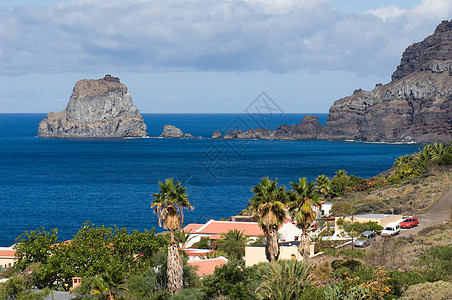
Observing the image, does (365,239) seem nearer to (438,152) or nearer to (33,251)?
(33,251)

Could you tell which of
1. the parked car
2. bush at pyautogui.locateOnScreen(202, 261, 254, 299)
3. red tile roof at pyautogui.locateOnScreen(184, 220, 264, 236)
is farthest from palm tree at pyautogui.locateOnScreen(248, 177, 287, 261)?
red tile roof at pyautogui.locateOnScreen(184, 220, 264, 236)

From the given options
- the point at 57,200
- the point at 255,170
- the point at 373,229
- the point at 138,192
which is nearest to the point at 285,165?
the point at 255,170

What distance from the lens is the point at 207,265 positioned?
3928cm

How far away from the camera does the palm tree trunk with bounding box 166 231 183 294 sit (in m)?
32.6

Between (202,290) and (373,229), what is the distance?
2521 cm

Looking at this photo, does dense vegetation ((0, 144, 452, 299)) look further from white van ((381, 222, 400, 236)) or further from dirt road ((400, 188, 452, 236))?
dirt road ((400, 188, 452, 236))

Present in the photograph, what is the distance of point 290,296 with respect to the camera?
27891 mm

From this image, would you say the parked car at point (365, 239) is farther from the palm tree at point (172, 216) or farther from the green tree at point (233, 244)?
the palm tree at point (172, 216)

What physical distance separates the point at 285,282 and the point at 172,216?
26.0ft

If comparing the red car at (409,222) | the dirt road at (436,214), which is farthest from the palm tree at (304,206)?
the red car at (409,222)

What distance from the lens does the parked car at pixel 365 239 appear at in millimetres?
46375

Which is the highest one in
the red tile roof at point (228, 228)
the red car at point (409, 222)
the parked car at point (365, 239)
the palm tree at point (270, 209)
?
the palm tree at point (270, 209)

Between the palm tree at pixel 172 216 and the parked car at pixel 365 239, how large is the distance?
18236 mm

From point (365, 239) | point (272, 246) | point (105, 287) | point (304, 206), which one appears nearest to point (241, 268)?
point (272, 246)
